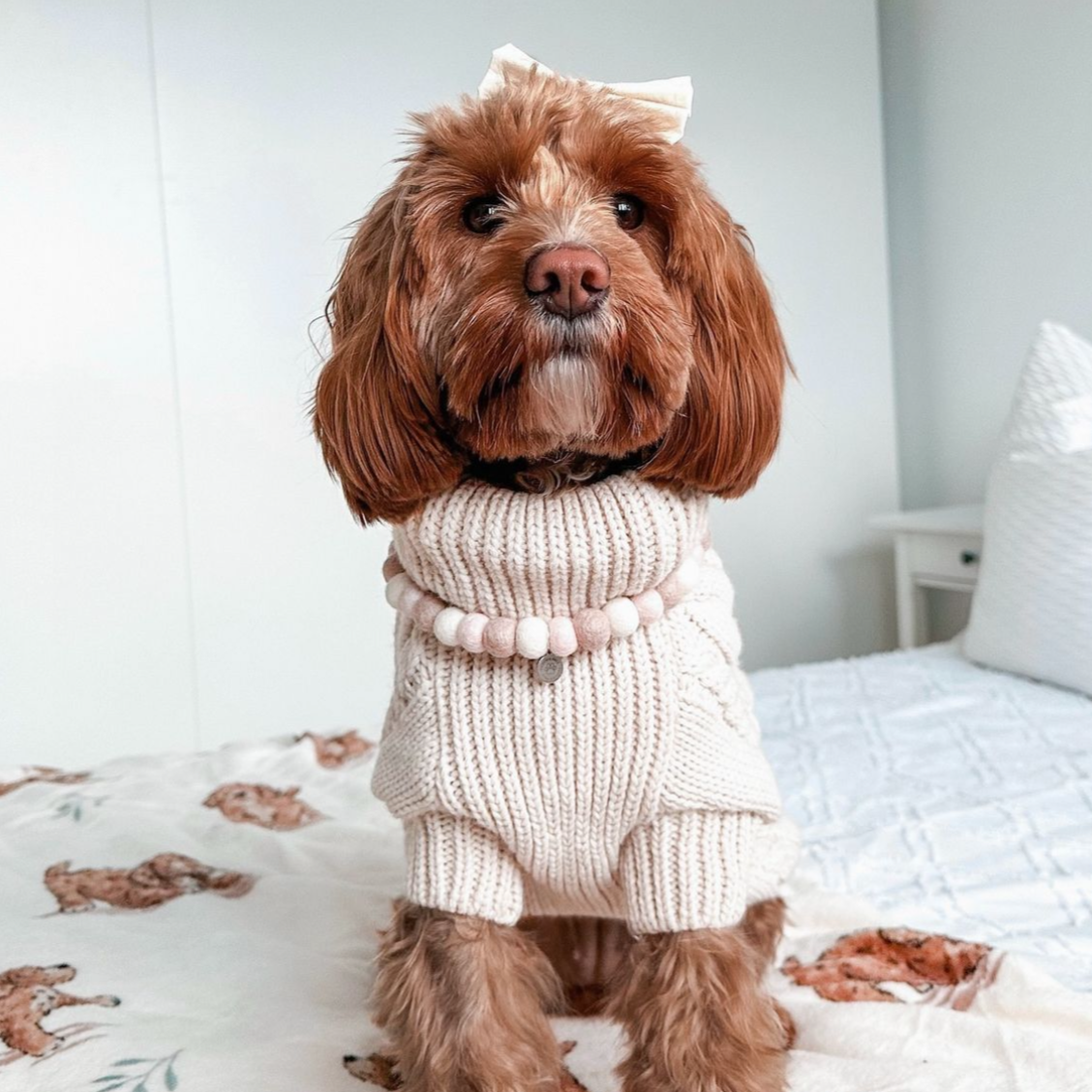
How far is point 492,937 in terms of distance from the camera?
878 millimetres

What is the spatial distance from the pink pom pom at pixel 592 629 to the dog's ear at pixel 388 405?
14cm

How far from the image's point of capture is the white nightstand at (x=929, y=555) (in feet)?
7.64

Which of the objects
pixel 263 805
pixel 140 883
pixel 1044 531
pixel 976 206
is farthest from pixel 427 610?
pixel 976 206

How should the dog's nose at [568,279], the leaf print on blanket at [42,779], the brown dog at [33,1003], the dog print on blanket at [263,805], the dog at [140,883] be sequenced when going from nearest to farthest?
the dog's nose at [568,279] < the brown dog at [33,1003] < the dog at [140,883] < the dog print on blanket at [263,805] < the leaf print on blanket at [42,779]

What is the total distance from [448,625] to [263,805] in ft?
2.60

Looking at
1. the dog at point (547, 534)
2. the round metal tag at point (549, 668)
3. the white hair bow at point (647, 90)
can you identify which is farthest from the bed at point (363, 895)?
the white hair bow at point (647, 90)

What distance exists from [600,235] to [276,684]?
1989 mm

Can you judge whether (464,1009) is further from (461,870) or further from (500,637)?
(500,637)

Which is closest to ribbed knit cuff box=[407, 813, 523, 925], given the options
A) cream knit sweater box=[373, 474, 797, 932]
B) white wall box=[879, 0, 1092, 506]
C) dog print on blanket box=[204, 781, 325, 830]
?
cream knit sweater box=[373, 474, 797, 932]

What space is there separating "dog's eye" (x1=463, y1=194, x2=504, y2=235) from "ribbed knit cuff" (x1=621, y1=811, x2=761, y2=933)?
453 mm

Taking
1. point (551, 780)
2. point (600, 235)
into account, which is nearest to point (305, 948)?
point (551, 780)

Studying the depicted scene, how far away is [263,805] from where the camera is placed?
4.92 feet

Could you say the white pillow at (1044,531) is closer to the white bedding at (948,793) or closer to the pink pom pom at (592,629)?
the white bedding at (948,793)

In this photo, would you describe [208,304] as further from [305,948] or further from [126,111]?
[305,948]
